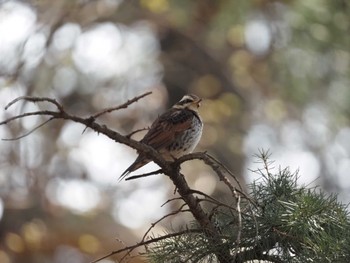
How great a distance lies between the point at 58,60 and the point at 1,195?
1879 mm

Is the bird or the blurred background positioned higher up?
the blurred background

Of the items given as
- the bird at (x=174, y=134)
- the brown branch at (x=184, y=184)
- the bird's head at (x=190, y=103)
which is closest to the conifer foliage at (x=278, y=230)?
the brown branch at (x=184, y=184)

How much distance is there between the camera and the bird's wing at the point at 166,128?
15.3 feet

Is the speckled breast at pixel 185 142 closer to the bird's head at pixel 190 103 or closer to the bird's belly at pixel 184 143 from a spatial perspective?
the bird's belly at pixel 184 143

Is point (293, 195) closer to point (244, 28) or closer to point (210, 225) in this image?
point (210, 225)

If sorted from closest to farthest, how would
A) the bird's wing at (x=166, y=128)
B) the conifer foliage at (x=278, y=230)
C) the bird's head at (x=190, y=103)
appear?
the conifer foliage at (x=278, y=230) < the bird's wing at (x=166, y=128) < the bird's head at (x=190, y=103)

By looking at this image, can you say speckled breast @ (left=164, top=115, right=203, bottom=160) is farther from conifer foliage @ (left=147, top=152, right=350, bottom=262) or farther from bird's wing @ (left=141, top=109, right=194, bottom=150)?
conifer foliage @ (left=147, top=152, right=350, bottom=262)

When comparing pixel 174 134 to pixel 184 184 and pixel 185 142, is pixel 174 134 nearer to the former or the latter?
pixel 185 142

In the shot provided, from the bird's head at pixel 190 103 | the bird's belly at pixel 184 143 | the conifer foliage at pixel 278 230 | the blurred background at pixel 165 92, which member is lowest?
the conifer foliage at pixel 278 230

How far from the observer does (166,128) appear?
471cm

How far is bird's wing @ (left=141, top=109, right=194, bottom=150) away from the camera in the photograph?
4648 mm

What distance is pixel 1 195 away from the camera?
27.2 ft

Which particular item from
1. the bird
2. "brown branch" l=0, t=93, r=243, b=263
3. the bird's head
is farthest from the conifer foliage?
the bird's head

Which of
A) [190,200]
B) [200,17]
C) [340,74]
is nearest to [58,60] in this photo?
[200,17]
